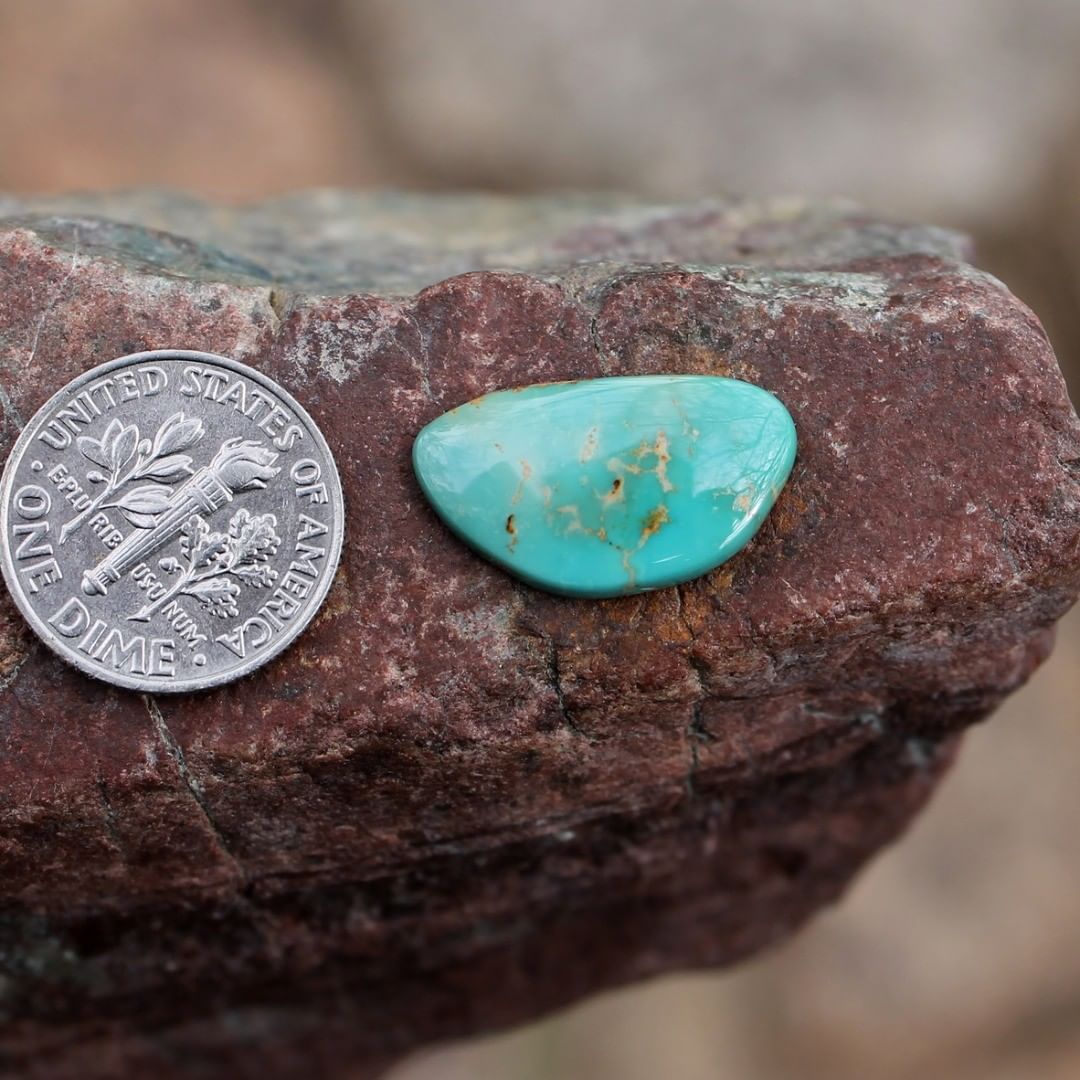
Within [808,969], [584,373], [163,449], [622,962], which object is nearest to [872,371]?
Answer: [584,373]

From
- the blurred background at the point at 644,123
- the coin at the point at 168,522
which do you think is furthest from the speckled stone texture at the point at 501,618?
the blurred background at the point at 644,123

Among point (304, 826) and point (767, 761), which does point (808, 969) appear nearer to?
point (767, 761)

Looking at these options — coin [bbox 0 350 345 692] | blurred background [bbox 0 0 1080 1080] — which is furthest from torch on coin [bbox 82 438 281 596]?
blurred background [bbox 0 0 1080 1080]

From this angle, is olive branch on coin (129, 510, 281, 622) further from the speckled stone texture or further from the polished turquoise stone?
the polished turquoise stone

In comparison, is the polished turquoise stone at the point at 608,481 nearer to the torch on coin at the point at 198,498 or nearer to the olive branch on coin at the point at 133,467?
the torch on coin at the point at 198,498

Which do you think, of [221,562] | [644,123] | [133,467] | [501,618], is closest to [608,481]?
[501,618]

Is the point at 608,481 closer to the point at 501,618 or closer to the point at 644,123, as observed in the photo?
the point at 501,618
